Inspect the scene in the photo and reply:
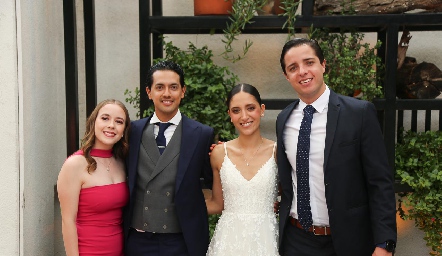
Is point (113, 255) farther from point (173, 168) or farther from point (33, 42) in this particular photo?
point (33, 42)

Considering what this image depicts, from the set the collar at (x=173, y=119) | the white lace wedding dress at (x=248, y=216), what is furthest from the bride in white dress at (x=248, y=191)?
the collar at (x=173, y=119)

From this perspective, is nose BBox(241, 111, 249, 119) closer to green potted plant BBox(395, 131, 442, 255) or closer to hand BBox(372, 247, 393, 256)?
hand BBox(372, 247, 393, 256)

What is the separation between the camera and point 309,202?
1952mm

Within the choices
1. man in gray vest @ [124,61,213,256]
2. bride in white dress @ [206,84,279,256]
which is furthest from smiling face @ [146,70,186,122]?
bride in white dress @ [206,84,279,256]

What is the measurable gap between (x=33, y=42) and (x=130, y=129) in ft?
3.49

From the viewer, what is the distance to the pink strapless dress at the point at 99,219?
80.4 inches

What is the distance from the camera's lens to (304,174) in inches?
76.1

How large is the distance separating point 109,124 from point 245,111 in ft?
2.04

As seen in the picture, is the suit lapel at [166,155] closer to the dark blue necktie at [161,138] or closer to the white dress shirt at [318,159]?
the dark blue necktie at [161,138]

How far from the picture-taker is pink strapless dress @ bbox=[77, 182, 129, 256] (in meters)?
2.04

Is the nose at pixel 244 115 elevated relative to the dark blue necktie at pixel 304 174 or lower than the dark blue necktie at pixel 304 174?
elevated

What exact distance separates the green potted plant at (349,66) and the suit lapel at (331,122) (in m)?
0.92

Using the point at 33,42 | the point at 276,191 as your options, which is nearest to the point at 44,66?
Answer: the point at 33,42

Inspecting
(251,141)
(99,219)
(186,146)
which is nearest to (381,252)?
(251,141)
